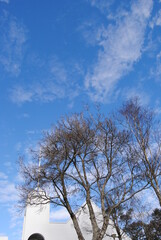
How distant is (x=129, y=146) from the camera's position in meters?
13.6

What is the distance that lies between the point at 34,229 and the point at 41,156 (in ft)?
29.4

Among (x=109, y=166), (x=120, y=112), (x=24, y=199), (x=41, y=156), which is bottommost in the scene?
(x=24, y=199)

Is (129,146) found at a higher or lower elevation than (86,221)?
higher

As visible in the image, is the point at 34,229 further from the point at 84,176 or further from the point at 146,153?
the point at 146,153

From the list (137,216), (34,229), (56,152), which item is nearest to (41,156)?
(56,152)

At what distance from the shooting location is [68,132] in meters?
12.7

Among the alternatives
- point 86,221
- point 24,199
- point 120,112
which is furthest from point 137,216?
point 24,199

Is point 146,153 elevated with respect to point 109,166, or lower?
elevated

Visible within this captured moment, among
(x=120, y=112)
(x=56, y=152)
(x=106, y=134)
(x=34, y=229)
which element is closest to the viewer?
(x=56, y=152)

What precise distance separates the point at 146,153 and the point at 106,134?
293 centimetres

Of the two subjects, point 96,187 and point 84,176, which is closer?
point 84,176

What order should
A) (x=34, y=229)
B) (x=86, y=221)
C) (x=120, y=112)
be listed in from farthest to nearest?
(x=86, y=221) → (x=34, y=229) → (x=120, y=112)

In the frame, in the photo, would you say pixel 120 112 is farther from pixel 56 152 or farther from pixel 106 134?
pixel 56 152

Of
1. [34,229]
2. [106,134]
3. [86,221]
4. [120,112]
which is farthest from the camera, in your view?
[86,221]
